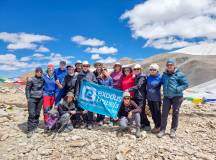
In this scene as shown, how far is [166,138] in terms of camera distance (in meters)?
8.26

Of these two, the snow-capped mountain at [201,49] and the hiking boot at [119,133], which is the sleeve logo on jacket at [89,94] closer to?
the hiking boot at [119,133]

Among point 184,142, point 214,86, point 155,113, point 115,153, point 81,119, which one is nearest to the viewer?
point 115,153

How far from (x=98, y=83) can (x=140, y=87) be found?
4.77ft

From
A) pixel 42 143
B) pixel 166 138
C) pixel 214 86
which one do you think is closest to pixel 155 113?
pixel 166 138

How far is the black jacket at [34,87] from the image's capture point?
9.01 m

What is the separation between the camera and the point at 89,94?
9273 millimetres

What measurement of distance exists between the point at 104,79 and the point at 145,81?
4.36 feet

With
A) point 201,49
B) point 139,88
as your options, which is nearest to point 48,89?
point 139,88

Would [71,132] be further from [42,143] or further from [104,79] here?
[104,79]

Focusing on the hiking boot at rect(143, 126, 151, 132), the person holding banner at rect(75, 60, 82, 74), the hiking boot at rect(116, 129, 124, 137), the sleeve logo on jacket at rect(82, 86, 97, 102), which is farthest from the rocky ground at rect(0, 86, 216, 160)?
the person holding banner at rect(75, 60, 82, 74)

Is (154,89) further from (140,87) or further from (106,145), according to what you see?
(106,145)

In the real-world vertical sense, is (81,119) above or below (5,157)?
above

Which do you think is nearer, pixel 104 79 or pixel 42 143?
pixel 42 143

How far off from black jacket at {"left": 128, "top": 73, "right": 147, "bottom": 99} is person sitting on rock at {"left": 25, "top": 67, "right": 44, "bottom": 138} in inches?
110
